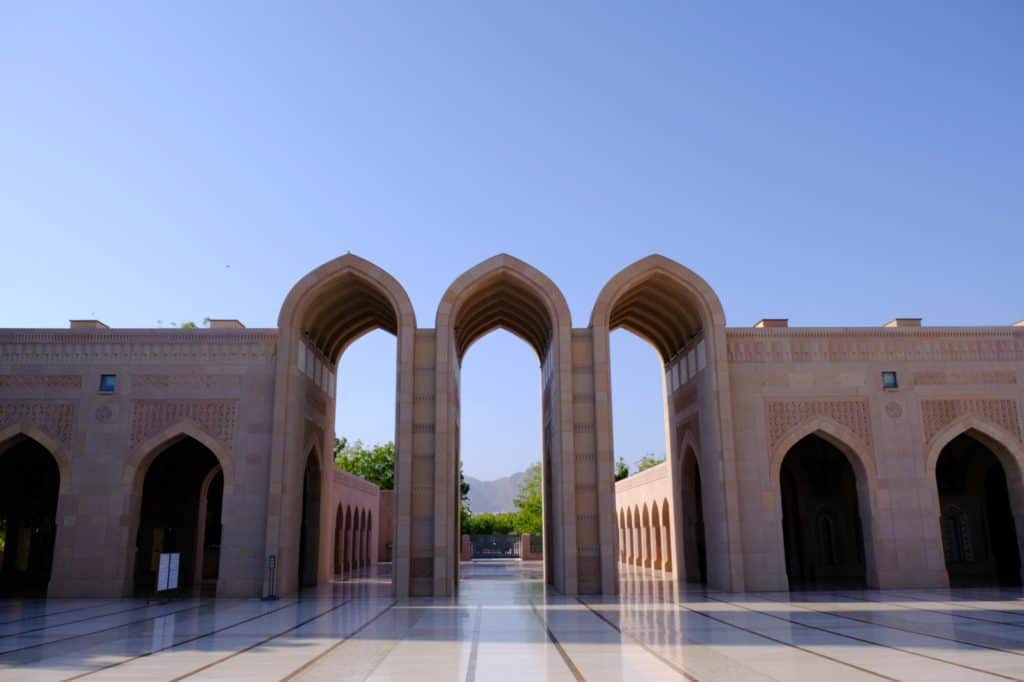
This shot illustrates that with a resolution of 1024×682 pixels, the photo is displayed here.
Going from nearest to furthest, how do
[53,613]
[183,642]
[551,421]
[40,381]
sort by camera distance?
[183,642] < [53,613] < [40,381] < [551,421]

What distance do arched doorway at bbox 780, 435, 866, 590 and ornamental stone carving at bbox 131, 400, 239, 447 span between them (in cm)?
1423

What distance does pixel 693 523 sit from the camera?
70.3ft

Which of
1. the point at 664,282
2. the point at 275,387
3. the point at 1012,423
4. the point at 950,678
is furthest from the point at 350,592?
the point at 1012,423

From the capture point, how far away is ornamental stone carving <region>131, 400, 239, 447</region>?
58.2 feet

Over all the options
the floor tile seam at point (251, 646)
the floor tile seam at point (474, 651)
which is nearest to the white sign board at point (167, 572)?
the floor tile seam at point (251, 646)

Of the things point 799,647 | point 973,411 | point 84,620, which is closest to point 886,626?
point 799,647

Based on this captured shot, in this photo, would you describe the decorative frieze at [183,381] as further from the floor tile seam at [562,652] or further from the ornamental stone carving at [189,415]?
the floor tile seam at [562,652]

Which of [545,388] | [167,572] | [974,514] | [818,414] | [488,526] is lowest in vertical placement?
[167,572]

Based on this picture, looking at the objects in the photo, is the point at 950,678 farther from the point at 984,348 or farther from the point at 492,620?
the point at 984,348

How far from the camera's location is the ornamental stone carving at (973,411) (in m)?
18.3

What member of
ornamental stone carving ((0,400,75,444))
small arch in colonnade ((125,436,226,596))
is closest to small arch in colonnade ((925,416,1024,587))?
small arch in colonnade ((125,436,226,596))

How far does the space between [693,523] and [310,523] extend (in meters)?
9.65

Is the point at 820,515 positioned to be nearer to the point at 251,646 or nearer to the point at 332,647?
the point at 332,647

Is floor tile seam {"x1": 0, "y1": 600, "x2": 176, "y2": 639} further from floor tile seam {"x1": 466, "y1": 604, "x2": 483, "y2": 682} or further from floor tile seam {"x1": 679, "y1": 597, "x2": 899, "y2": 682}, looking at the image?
floor tile seam {"x1": 679, "y1": 597, "x2": 899, "y2": 682}
